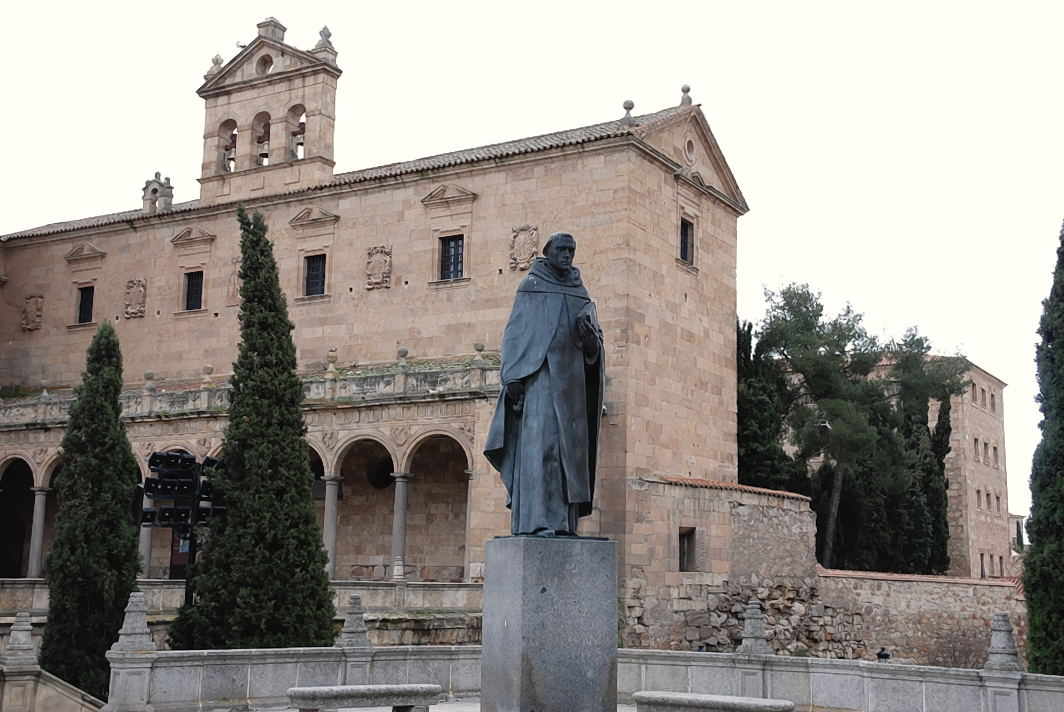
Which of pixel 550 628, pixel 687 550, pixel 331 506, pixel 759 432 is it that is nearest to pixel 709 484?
pixel 687 550

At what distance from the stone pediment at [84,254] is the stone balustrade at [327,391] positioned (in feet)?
14.2

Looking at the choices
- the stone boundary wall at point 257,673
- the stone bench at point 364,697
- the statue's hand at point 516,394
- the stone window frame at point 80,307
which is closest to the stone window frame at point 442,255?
the stone window frame at point 80,307

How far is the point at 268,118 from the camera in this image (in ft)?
107

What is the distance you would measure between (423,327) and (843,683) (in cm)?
1657

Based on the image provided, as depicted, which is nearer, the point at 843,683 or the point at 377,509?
the point at 843,683

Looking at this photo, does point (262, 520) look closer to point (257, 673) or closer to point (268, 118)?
point (257, 673)

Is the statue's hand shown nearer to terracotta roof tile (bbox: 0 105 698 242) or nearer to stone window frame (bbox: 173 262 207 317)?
terracotta roof tile (bbox: 0 105 698 242)

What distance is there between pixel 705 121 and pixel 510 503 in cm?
2169

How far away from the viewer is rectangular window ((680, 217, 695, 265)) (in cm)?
2819

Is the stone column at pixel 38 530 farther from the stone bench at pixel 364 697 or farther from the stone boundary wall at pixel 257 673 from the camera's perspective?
the stone bench at pixel 364 697

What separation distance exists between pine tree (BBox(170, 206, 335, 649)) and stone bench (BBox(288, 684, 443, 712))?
6.95 m

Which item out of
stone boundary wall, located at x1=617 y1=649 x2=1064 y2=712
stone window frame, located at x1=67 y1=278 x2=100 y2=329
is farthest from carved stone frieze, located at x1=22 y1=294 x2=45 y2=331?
stone boundary wall, located at x1=617 y1=649 x2=1064 y2=712

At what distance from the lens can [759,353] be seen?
33.5 metres

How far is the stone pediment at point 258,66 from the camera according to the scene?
31.6 metres
